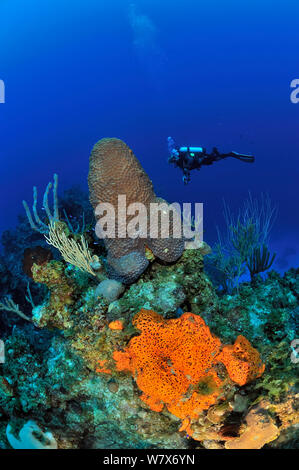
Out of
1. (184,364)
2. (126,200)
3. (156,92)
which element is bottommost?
(184,364)

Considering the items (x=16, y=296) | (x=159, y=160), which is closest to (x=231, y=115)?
(x=159, y=160)

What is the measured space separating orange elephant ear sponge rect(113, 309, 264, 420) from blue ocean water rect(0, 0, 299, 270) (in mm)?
52700

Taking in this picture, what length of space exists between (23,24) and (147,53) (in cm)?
4143

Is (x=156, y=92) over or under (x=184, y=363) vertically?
over

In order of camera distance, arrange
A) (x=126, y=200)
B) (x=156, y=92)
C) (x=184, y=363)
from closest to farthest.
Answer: (x=184, y=363)
(x=126, y=200)
(x=156, y=92)

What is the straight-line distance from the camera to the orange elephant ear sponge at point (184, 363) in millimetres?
2387

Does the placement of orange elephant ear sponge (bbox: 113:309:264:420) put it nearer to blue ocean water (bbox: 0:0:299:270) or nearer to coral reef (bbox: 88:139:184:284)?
coral reef (bbox: 88:139:184:284)

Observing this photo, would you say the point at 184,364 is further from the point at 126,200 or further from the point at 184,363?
the point at 126,200

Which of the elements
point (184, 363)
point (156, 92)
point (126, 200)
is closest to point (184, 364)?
point (184, 363)

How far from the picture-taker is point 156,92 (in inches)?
3246

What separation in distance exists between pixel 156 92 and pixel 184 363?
304ft

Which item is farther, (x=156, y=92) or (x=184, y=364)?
(x=156, y=92)

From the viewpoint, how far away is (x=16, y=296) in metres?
8.56

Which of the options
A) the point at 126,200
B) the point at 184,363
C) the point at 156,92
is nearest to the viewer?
the point at 184,363
